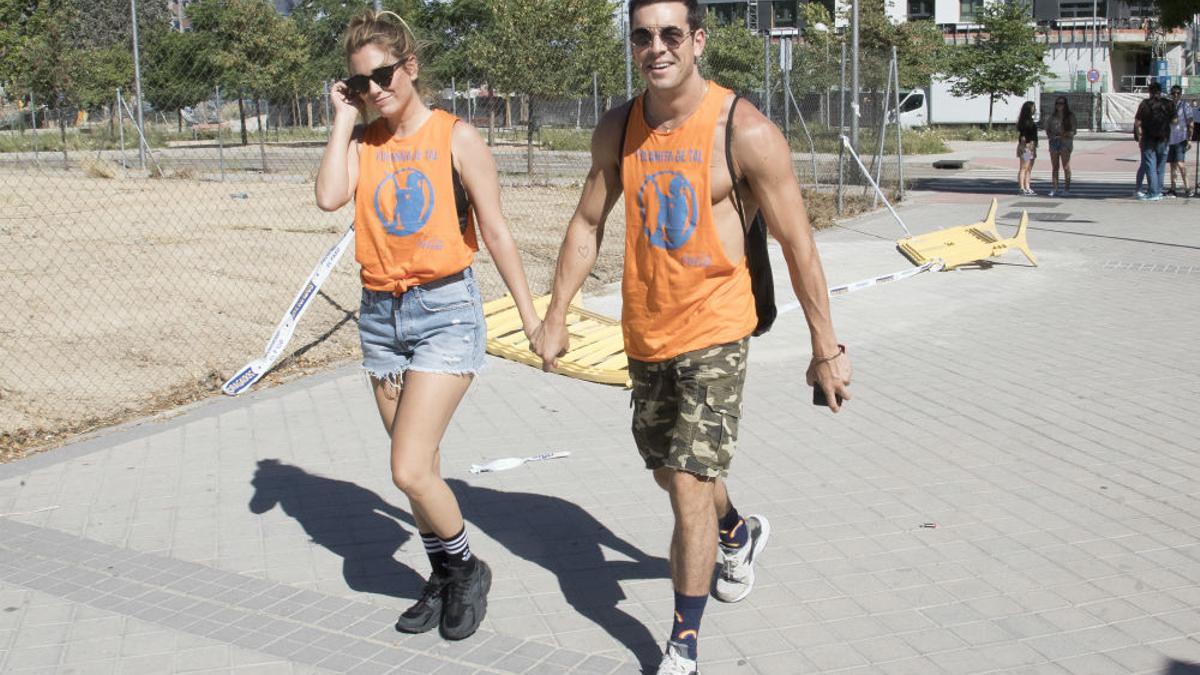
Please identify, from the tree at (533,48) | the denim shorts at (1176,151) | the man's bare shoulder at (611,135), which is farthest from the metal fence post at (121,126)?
the man's bare shoulder at (611,135)

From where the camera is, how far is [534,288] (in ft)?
38.3

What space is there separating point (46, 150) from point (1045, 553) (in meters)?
25.3

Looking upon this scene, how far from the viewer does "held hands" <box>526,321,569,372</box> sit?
3.94m

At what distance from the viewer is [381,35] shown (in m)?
4.00

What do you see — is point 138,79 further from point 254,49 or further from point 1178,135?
point 1178,135

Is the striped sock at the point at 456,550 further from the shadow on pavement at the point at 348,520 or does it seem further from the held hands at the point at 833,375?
the held hands at the point at 833,375

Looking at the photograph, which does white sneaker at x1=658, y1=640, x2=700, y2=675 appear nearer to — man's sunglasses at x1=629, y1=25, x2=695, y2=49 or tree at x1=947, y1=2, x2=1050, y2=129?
man's sunglasses at x1=629, y1=25, x2=695, y2=49

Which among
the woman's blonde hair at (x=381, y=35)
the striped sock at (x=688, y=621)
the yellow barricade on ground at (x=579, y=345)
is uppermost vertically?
the woman's blonde hair at (x=381, y=35)

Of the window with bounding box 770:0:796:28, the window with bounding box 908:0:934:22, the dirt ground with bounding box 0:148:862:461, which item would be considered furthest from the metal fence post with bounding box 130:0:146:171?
the window with bounding box 908:0:934:22

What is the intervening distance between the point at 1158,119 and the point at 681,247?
1705cm

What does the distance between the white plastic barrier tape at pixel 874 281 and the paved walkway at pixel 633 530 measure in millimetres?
1557

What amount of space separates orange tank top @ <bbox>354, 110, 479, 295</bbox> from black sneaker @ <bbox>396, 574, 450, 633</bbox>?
3.29ft

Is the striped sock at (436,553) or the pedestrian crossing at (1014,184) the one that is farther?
the pedestrian crossing at (1014,184)

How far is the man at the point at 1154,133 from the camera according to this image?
1845 cm
